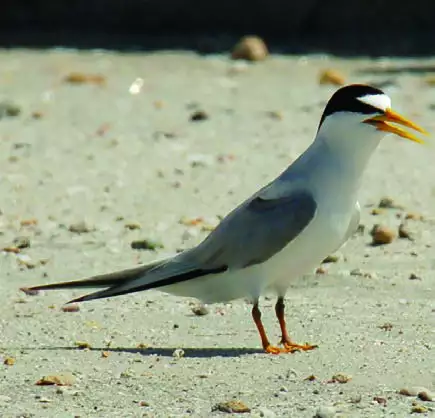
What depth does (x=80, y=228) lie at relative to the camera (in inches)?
319

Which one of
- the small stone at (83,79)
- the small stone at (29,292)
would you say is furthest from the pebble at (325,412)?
the small stone at (83,79)

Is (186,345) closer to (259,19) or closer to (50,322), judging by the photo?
(50,322)

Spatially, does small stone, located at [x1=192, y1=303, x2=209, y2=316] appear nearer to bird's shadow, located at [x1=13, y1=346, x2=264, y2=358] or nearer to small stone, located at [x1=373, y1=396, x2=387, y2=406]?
bird's shadow, located at [x1=13, y1=346, x2=264, y2=358]

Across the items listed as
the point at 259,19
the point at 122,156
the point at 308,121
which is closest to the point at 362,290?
the point at 122,156

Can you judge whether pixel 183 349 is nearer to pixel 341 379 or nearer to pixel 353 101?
pixel 341 379

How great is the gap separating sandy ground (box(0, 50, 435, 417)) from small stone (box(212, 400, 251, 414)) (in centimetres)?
2

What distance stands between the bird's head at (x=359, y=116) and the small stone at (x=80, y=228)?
2487 mm

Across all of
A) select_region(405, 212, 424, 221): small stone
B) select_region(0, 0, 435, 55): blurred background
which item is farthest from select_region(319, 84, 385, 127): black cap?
select_region(0, 0, 435, 55): blurred background

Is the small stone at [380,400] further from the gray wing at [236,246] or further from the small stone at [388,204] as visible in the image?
the small stone at [388,204]

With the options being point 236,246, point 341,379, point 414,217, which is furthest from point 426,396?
point 414,217

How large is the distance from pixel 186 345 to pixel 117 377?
0.65m

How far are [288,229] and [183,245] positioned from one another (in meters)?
2.03

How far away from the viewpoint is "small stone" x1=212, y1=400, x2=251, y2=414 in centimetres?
485

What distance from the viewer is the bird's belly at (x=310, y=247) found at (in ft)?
19.0
